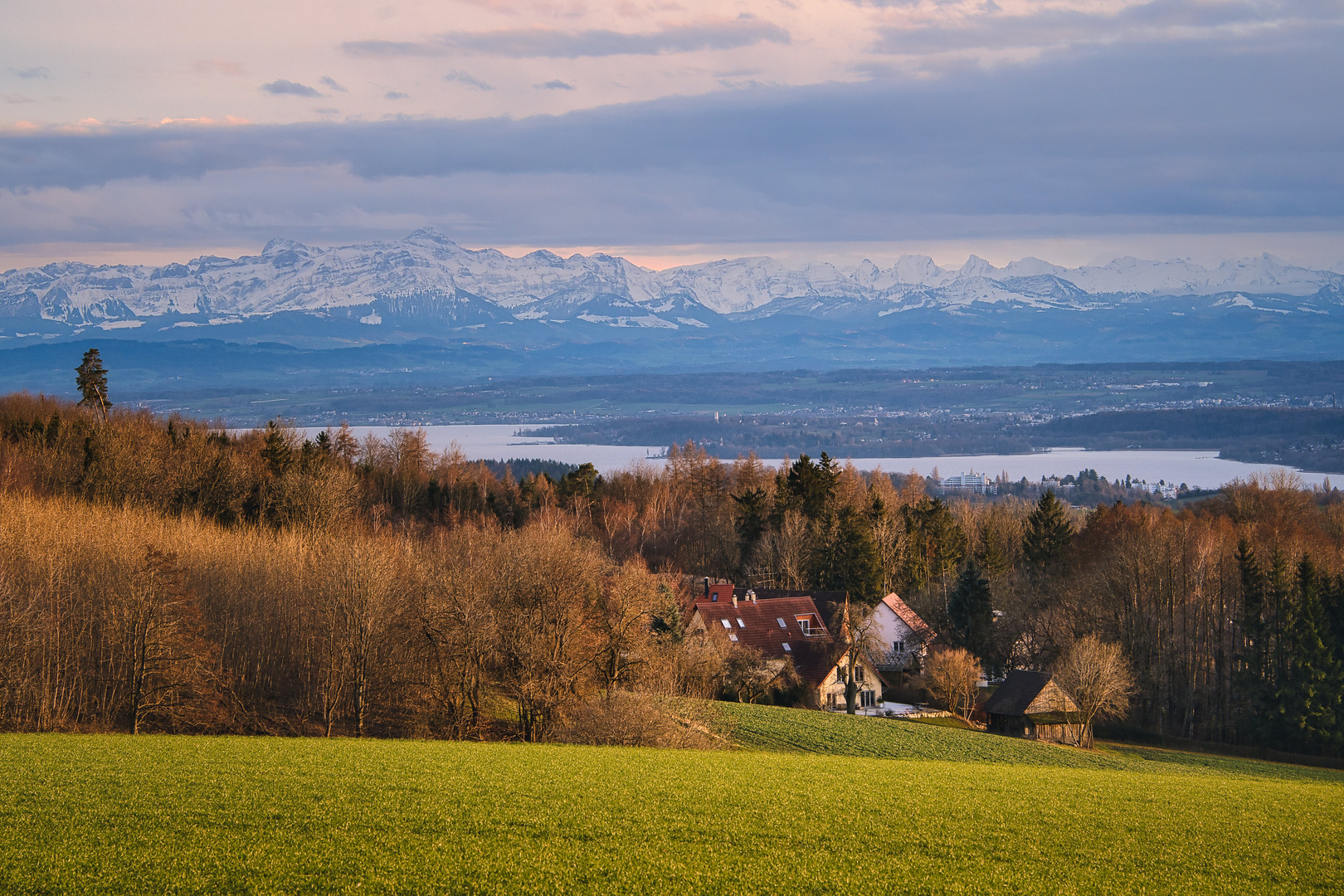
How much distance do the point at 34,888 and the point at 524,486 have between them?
76.3m

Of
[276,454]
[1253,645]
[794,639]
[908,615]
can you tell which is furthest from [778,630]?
[276,454]

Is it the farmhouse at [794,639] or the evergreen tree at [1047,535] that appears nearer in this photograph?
the farmhouse at [794,639]

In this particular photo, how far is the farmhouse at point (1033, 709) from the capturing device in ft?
159

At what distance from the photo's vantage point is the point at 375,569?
3859 cm

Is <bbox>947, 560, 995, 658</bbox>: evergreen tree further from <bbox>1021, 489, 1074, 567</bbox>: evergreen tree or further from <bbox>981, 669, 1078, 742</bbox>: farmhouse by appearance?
<bbox>981, 669, 1078, 742</bbox>: farmhouse

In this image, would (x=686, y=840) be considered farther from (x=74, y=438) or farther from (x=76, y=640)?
(x=74, y=438)

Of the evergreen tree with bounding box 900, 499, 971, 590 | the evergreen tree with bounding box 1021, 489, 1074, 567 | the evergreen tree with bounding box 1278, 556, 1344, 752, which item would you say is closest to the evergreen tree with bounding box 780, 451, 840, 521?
the evergreen tree with bounding box 900, 499, 971, 590

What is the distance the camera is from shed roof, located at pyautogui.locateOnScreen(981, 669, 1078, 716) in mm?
49125

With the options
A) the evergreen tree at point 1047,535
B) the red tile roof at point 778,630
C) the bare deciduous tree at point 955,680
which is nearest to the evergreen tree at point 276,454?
the red tile roof at point 778,630

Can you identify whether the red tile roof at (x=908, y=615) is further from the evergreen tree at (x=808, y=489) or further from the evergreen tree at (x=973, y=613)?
the evergreen tree at (x=808, y=489)

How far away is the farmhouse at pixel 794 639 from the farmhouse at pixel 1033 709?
773 centimetres

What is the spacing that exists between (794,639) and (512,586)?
2405 cm

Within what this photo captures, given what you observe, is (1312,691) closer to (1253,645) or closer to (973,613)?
(1253,645)

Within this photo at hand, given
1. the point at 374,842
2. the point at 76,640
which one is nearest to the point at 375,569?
the point at 76,640
